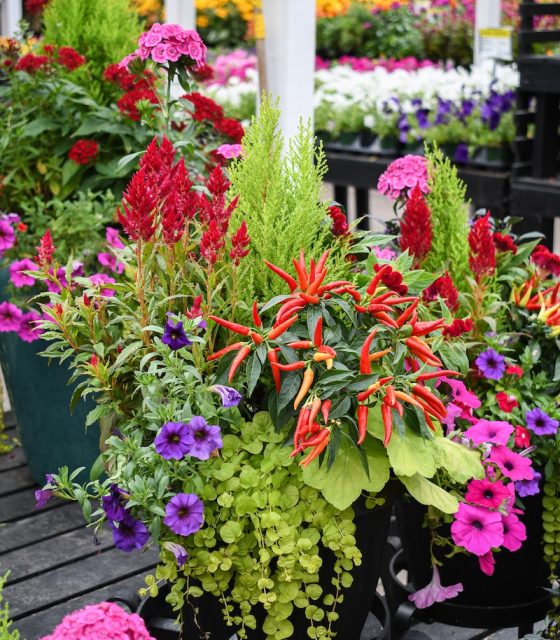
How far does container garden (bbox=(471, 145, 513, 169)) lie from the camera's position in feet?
15.3

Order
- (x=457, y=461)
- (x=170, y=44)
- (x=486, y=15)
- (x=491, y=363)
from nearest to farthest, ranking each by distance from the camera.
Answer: (x=457, y=461)
(x=491, y=363)
(x=170, y=44)
(x=486, y=15)

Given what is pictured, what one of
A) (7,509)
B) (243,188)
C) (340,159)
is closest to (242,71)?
(340,159)

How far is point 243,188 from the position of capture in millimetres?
1648

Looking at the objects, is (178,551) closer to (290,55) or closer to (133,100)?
(133,100)

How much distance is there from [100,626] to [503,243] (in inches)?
48.3

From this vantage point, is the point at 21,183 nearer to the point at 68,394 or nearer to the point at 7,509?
the point at 68,394

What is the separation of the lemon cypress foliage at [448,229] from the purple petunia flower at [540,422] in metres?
0.31

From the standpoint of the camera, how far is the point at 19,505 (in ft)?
7.81

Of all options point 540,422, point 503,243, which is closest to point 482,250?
point 503,243

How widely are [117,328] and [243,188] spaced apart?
32cm

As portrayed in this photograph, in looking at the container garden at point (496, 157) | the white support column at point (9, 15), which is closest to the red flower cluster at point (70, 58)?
the container garden at point (496, 157)

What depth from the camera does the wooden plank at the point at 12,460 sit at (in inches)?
103

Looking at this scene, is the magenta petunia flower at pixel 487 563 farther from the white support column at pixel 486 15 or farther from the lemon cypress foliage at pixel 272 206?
the white support column at pixel 486 15

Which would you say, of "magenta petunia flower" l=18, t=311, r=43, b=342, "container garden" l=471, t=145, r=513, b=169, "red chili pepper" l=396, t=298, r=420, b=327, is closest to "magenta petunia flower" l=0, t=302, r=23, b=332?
"magenta petunia flower" l=18, t=311, r=43, b=342
